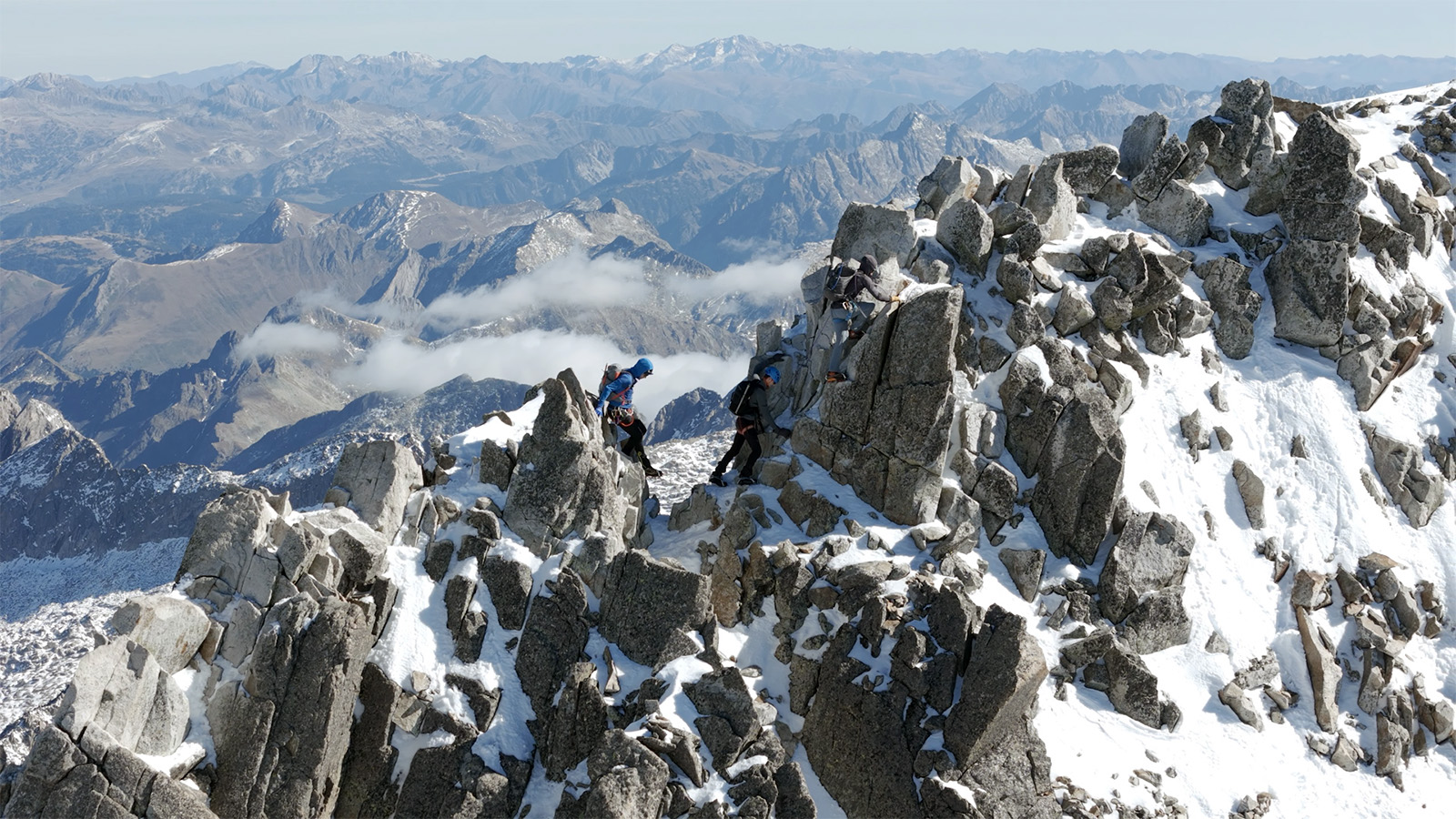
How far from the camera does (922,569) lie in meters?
30.6

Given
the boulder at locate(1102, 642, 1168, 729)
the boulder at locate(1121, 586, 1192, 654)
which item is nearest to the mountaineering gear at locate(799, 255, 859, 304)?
the boulder at locate(1121, 586, 1192, 654)

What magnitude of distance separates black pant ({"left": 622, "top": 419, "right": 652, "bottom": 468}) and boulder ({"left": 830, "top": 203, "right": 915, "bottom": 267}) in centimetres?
1192

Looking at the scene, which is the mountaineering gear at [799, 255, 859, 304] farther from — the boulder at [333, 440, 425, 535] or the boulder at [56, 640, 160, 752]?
the boulder at [56, 640, 160, 752]

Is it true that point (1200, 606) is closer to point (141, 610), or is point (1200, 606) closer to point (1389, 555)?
point (1389, 555)

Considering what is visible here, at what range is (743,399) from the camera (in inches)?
1396

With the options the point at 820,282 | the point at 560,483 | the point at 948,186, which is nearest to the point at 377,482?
the point at 560,483

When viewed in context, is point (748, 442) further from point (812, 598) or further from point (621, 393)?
point (812, 598)

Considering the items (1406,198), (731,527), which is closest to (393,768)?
(731,527)

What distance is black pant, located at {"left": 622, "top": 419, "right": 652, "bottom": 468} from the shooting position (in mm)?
37250

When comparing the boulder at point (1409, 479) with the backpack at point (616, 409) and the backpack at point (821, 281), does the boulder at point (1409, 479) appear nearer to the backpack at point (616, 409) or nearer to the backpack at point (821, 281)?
the backpack at point (821, 281)

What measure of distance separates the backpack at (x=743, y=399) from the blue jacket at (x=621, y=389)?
4.02 meters

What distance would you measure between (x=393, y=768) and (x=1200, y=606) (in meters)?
28.4

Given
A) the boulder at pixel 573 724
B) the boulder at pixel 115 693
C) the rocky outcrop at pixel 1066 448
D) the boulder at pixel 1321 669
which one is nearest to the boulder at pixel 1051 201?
the rocky outcrop at pixel 1066 448

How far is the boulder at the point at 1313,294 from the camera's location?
40219 millimetres
